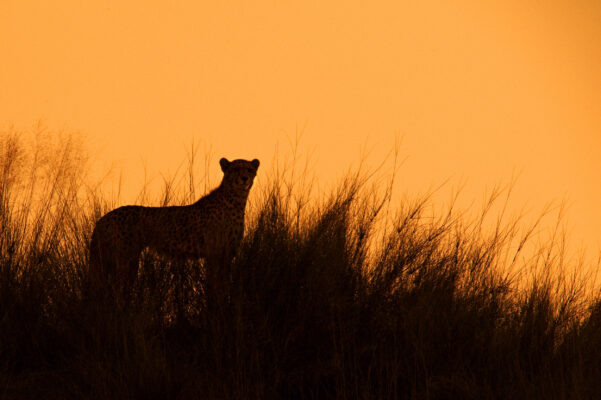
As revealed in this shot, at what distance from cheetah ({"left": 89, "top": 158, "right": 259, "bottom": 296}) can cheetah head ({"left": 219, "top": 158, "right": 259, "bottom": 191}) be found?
83 millimetres

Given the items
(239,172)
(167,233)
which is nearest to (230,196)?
(239,172)

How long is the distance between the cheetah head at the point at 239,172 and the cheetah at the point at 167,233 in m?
0.08

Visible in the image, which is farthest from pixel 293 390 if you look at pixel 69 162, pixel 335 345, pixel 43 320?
pixel 69 162

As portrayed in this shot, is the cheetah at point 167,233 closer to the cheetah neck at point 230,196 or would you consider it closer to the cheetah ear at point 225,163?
the cheetah neck at point 230,196

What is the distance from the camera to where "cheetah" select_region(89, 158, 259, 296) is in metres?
5.25

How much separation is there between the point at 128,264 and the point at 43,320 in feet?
2.28

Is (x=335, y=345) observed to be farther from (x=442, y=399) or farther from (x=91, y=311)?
(x=91, y=311)

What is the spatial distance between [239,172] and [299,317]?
1.56 m

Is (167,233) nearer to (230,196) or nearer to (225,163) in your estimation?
(230,196)

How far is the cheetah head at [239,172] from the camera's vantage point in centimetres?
577

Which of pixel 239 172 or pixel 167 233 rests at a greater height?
pixel 239 172

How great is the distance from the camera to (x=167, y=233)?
17.4 feet

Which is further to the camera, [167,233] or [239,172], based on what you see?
[239,172]

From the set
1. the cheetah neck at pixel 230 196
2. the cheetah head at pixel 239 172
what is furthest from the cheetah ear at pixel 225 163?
the cheetah neck at pixel 230 196
